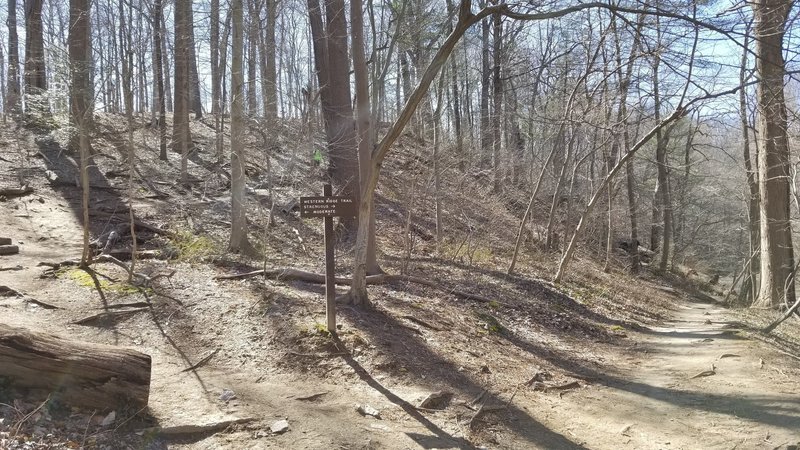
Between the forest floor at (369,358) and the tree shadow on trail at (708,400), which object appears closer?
the forest floor at (369,358)

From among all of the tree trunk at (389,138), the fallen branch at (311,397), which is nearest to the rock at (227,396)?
the fallen branch at (311,397)

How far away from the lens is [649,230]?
2980 cm

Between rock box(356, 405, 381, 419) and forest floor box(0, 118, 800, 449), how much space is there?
7 cm

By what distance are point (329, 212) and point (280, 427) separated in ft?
7.93

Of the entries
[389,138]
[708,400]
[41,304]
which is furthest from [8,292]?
[708,400]

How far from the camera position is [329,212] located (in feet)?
19.7

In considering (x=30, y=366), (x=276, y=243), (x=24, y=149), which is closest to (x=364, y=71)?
(x=276, y=243)

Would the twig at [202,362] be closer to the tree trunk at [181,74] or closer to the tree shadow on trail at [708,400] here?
the tree shadow on trail at [708,400]

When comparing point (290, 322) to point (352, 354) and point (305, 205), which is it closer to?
point (352, 354)

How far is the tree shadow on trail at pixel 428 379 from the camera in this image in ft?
16.2

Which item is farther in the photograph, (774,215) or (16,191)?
(774,215)

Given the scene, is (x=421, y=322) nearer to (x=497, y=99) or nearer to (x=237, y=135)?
(x=237, y=135)

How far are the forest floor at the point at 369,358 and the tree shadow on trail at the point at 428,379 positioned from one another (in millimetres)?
22


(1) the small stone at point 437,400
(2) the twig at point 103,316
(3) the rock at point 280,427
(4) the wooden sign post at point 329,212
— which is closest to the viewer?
(3) the rock at point 280,427
